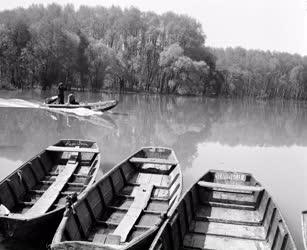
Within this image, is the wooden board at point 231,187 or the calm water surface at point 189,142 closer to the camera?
the wooden board at point 231,187

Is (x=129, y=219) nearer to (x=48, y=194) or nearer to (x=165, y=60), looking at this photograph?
(x=48, y=194)

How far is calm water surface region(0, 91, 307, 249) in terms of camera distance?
43.3 ft

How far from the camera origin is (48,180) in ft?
34.7

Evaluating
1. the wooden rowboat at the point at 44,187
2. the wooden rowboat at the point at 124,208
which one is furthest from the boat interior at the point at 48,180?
the wooden rowboat at the point at 124,208

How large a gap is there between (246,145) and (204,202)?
38.3 feet

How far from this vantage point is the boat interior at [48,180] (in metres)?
8.49

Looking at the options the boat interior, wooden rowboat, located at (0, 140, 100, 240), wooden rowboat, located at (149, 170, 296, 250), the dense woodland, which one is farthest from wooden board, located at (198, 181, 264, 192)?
the dense woodland

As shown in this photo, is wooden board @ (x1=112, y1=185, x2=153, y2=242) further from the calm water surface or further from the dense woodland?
the dense woodland

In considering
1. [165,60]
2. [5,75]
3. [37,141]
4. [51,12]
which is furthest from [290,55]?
[37,141]

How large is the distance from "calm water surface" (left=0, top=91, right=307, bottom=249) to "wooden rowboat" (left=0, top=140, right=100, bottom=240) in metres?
0.66

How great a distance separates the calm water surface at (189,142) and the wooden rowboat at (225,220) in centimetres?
132

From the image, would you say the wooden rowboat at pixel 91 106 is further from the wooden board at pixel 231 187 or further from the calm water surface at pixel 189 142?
the wooden board at pixel 231 187

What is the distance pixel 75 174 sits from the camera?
35.2ft

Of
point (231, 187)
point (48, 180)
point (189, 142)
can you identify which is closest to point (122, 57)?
point (189, 142)
